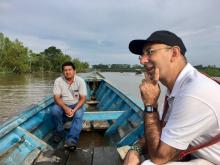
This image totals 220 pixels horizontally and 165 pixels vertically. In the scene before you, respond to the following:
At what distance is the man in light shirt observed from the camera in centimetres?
558

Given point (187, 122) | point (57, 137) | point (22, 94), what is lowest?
point (22, 94)

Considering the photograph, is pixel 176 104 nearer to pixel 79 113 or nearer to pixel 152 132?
pixel 152 132

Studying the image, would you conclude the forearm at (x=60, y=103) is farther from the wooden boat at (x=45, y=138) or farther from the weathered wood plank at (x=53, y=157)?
the weathered wood plank at (x=53, y=157)

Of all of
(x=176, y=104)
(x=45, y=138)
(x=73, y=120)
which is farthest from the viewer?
(x=45, y=138)

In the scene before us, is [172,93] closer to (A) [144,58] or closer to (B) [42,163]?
(A) [144,58]

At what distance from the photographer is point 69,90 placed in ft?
19.6

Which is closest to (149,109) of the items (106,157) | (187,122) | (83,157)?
(187,122)

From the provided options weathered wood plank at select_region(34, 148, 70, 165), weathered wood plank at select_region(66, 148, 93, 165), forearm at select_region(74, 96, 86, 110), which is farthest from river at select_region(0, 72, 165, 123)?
weathered wood plank at select_region(34, 148, 70, 165)

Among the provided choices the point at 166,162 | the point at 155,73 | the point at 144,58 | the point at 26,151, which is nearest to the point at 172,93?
the point at 155,73

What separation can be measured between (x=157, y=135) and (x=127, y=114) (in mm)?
3605

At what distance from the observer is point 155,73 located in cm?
231

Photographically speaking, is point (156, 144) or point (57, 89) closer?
point (156, 144)

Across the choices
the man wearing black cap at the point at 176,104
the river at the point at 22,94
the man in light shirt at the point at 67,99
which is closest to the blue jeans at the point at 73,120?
the man in light shirt at the point at 67,99

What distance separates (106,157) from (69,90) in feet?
6.92
